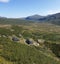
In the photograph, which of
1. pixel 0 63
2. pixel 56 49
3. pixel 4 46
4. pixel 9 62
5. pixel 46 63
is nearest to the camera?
pixel 0 63

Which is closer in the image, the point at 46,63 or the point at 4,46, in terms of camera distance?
the point at 46,63

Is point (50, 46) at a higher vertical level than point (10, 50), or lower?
lower

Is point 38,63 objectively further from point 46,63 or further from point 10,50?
point 10,50

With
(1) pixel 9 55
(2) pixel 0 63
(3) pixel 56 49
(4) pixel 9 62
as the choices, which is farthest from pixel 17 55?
(3) pixel 56 49

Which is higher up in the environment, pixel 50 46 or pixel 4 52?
pixel 4 52

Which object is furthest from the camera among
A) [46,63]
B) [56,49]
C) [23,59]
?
[56,49]

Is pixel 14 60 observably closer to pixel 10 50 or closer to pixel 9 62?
pixel 9 62

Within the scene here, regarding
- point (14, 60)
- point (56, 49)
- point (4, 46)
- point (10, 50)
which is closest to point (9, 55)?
point (14, 60)

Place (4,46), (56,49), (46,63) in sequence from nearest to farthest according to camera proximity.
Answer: (46,63)
(4,46)
(56,49)

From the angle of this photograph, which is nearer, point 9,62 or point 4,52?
point 9,62
